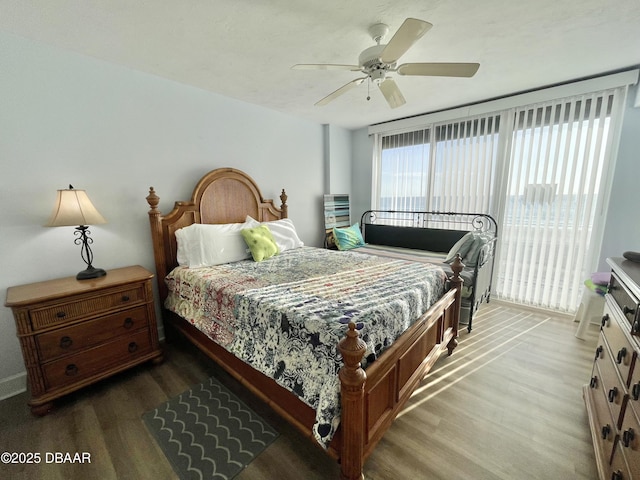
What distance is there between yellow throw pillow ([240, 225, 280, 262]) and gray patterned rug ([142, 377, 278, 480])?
4.06ft

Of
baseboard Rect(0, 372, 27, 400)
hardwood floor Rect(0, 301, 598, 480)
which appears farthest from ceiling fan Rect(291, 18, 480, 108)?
baseboard Rect(0, 372, 27, 400)

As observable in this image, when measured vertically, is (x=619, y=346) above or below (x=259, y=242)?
below

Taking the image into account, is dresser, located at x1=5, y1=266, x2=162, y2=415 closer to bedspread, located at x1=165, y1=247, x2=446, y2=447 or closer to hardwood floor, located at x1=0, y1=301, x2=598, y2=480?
hardwood floor, located at x1=0, y1=301, x2=598, y2=480

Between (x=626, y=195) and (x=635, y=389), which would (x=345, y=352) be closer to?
(x=635, y=389)

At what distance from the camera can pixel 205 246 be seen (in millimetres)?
2518

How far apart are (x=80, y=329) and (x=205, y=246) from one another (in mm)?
1057

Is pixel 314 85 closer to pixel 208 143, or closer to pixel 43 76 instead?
pixel 208 143

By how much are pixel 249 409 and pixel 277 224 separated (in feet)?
6.54

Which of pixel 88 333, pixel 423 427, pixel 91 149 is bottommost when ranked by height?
pixel 423 427

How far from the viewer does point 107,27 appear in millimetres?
1738

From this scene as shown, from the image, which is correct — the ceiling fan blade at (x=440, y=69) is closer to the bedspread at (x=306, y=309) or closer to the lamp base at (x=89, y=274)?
the bedspread at (x=306, y=309)

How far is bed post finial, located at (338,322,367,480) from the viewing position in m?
1.07

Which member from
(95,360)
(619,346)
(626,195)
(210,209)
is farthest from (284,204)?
(626,195)

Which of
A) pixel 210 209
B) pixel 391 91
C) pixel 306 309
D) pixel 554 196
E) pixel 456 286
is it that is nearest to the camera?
pixel 306 309
